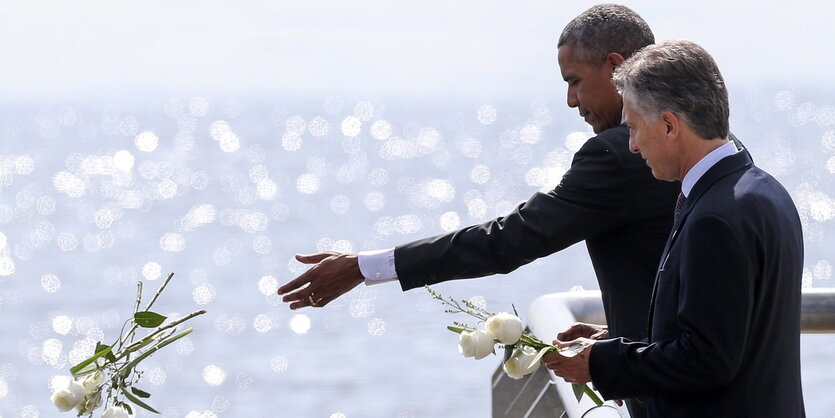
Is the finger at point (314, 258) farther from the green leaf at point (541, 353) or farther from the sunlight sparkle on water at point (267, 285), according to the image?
the sunlight sparkle on water at point (267, 285)

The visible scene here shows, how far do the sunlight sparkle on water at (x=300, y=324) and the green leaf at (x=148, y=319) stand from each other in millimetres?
19422

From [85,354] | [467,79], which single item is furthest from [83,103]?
[85,354]

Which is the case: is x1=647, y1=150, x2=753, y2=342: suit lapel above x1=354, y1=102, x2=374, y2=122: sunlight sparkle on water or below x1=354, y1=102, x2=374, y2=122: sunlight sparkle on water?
below

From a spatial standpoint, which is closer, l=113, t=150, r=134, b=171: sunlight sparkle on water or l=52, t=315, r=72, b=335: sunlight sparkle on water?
l=52, t=315, r=72, b=335: sunlight sparkle on water

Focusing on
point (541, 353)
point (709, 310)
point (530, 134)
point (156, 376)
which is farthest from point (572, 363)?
point (530, 134)

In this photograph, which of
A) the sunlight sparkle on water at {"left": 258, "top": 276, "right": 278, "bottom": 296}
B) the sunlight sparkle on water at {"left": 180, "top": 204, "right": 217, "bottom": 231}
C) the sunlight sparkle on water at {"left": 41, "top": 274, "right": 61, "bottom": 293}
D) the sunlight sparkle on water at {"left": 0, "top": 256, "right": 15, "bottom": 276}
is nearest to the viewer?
the sunlight sparkle on water at {"left": 258, "top": 276, "right": 278, "bottom": 296}

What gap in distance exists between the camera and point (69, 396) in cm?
263

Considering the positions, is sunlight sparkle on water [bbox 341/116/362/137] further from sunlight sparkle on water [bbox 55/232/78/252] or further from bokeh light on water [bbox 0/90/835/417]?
sunlight sparkle on water [bbox 55/232/78/252]

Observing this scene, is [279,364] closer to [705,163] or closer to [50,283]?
[50,283]

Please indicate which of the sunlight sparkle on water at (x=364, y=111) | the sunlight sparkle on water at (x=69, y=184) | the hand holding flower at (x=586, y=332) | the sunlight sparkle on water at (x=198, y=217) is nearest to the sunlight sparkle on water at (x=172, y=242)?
the sunlight sparkle on water at (x=198, y=217)

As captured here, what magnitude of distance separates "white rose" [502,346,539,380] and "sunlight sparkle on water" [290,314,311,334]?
19393 millimetres

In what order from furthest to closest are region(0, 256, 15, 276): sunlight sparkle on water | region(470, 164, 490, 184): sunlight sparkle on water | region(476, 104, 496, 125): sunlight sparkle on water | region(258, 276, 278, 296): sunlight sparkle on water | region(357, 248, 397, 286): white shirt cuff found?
region(476, 104, 496, 125): sunlight sparkle on water → region(470, 164, 490, 184): sunlight sparkle on water → region(0, 256, 15, 276): sunlight sparkle on water → region(258, 276, 278, 296): sunlight sparkle on water → region(357, 248, 397, 286): white shirt cuff

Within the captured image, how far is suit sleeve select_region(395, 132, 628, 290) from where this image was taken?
3498 millimetres

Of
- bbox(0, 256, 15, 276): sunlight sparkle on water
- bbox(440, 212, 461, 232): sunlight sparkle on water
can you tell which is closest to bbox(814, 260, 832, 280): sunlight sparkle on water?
bbox(440, 212, 461, 232): sunlight sparkle on water
